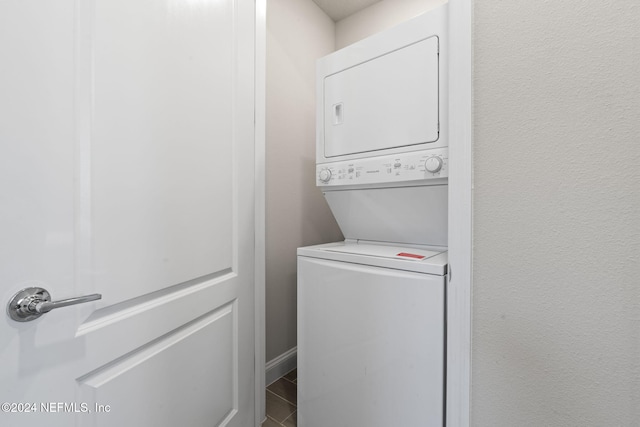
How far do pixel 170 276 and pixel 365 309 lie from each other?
32.3 inches

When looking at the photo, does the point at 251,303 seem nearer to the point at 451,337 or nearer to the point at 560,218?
the point at 451,337

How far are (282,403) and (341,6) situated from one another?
319 cm

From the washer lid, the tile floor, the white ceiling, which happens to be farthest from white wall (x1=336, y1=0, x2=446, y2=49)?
the tile floor

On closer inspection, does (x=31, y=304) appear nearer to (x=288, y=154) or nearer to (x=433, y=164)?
(x=433, y=164)

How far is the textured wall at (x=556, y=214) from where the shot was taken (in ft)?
2.24

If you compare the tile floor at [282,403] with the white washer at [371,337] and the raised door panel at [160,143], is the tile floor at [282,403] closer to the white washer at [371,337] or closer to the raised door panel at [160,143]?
the white washer at [371,337]

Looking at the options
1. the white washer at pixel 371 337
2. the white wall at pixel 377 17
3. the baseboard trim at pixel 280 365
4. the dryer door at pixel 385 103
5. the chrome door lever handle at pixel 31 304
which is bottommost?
the baseboard trim at pixel 280 365

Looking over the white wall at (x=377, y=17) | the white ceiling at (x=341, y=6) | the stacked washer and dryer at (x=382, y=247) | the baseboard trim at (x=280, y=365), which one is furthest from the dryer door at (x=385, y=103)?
the baseboard trim at (x=280, y=365)

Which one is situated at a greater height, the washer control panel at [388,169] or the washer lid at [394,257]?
the washer control panel at [388,169]

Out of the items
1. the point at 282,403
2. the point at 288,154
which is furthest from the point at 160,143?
the point at 282,403

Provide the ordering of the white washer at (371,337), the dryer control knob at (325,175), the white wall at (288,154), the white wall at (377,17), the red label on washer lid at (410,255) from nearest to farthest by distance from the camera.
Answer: the white washer at (371,337), the red label on washer lid at (410,255), the dryer control knob at (325,175), the white wall at (288,154), the white wall at (377,17)

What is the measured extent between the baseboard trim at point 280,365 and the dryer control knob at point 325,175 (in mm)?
1409

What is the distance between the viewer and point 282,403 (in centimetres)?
178

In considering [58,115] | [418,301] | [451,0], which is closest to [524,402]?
[418,301]
